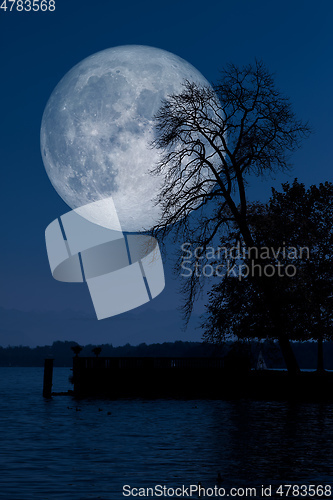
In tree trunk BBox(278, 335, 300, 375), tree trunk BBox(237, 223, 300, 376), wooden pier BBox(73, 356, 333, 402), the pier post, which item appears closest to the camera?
tree trunk BBox(237, 223, 300, 376)

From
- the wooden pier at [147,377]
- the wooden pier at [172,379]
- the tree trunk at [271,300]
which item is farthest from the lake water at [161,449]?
the wooden pier at [147,377]

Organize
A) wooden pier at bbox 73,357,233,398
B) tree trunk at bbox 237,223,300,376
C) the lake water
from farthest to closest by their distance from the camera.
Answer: wooden pier at bbox 73,357,233,398 → tree trunk at bbox 237,223,300,376 → the lake water

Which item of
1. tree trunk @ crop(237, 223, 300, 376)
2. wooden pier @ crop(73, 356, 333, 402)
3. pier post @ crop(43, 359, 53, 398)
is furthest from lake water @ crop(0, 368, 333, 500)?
pier post @ crop(43, 359, 53, 398)

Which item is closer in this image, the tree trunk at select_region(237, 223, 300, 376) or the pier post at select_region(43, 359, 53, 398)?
the tree trunk at select_region(237, 223, 300, 376)

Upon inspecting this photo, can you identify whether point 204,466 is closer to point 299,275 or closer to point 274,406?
point 274,406

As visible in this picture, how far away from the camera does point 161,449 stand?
22984 mm

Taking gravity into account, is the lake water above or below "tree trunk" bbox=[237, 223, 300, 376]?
below

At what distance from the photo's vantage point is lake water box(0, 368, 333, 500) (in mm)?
16938

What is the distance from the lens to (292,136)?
4034 cm

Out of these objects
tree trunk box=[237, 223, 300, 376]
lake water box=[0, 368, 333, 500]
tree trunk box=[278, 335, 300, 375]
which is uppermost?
tree trunk box=[237, 223, 300, 376]

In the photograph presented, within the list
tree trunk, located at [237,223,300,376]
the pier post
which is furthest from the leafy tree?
the pier post

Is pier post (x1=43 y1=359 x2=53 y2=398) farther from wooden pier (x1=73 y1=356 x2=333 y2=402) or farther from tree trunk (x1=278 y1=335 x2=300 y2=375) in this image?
tree trunk (x1=278 y1=335 x2=300 y2=375)

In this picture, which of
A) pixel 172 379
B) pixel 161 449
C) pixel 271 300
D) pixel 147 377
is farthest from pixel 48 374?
pixel 161 449

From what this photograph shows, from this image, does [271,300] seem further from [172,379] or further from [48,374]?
[48,374]
